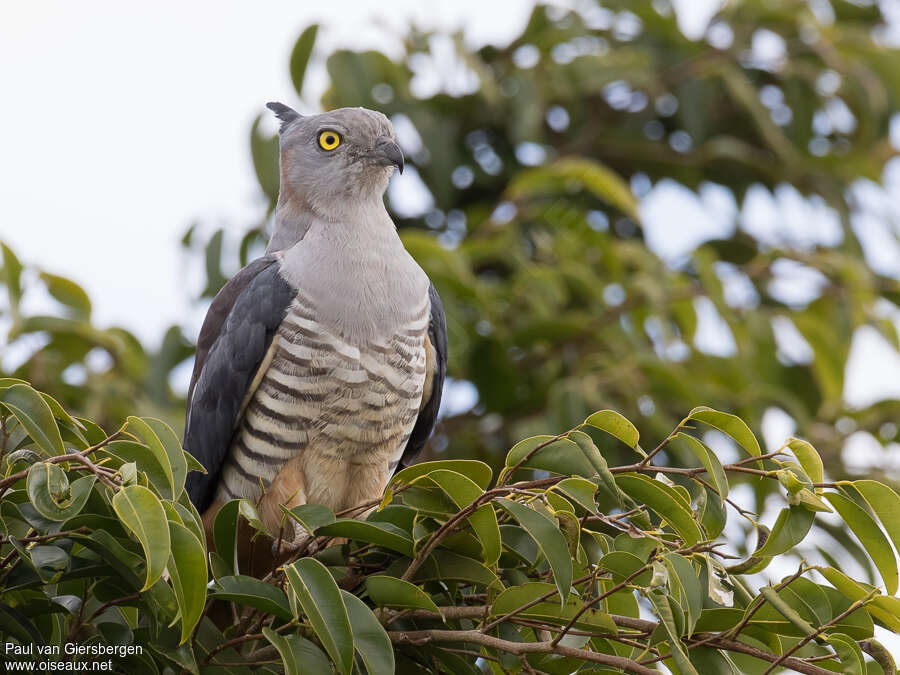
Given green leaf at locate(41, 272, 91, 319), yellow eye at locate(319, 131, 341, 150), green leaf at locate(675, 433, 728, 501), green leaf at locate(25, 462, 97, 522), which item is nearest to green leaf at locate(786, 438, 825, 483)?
green leaf at locate(675, 433, 728, 501)

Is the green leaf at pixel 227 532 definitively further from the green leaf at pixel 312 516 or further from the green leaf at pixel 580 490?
the green leaf at pixel 580 490

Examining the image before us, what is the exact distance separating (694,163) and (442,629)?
407 centimetres

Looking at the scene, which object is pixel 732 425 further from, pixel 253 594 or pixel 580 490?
pixel 253 594

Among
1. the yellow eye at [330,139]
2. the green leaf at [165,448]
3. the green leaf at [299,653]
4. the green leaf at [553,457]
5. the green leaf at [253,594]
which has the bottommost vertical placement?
the green leaf at [299,653]

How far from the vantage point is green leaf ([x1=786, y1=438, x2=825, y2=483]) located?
1.77 m

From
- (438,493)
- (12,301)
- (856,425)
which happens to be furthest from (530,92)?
(438,493)

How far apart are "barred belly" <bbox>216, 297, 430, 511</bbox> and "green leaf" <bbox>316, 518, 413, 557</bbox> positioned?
89 centimetres

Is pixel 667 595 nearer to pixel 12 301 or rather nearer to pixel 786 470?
pixel 786 470

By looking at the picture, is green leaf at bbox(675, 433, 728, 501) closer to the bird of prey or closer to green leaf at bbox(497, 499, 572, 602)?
green leaf at bbox(497, 499, 572, 602)

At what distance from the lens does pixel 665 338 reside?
4.45 meters

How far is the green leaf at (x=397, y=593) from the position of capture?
177cm

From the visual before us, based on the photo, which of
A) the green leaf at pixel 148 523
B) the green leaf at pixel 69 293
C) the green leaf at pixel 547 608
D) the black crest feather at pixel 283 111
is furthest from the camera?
the green leaf at pixel 69 293

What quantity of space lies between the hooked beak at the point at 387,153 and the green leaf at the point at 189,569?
1774 millimetres

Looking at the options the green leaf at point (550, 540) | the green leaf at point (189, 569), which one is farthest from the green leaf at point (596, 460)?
the green leaf at point (189, 569)
